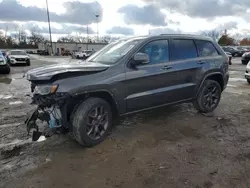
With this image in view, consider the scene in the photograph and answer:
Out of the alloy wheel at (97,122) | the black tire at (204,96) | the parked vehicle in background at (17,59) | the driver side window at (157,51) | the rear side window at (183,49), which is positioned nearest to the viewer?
the alloy wheel at (97,122)

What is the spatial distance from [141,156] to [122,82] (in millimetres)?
1235

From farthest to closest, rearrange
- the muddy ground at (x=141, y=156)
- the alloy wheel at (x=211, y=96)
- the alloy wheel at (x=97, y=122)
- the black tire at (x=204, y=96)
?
the alloy wheel at (x=211, y=96), the black tire at (x=204, y=96), the alloy wheel at (x=97, y=122), the muddy ground at (x=141, y=156)

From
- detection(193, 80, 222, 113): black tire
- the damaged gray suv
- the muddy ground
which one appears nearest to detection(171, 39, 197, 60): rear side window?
the damaged gray suv

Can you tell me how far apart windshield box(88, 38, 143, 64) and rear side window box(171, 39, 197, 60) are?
2.75 ft

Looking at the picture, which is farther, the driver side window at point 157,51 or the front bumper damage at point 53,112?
the driver side window at point 157,51

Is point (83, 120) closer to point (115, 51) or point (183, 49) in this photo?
point (115, 51)

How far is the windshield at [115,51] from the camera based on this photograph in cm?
387

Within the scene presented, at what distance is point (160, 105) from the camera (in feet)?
14.1

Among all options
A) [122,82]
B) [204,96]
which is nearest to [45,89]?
[122,82]

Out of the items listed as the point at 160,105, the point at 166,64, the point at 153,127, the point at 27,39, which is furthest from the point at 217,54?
the point at 27,39

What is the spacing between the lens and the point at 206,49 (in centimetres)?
504

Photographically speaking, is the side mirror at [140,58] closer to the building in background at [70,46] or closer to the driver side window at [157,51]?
the driver side window at [157,51]

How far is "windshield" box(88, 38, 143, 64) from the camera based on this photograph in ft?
12.7

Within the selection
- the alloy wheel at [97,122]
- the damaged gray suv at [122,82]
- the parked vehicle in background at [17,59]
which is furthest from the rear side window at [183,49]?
the parked vehicle in background at [17,59]
